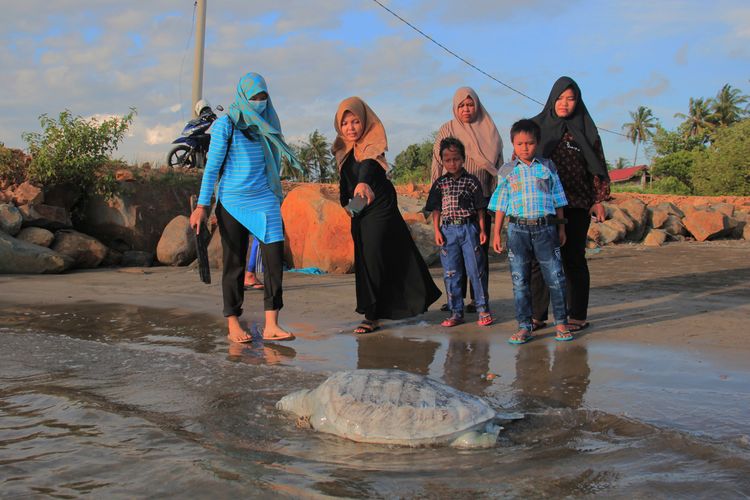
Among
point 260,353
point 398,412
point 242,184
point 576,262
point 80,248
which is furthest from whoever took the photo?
point 80,248

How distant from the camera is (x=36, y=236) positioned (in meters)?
8.94

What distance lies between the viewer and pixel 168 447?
2.72m

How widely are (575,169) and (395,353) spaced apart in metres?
1.98

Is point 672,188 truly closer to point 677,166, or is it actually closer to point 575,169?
point 677,166

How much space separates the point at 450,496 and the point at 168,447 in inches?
46.9

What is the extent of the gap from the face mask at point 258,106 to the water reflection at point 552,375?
101 inches

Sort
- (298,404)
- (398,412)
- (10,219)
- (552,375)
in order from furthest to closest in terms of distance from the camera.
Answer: (10,219), (552,375), (298,404), (398,412)

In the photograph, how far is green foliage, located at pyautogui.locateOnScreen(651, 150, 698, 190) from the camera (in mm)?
37409

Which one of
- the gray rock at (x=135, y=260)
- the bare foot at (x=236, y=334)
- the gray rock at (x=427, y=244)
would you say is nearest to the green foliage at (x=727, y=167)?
the gray rock at (x=427, y=244)

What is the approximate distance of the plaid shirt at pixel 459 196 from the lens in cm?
541

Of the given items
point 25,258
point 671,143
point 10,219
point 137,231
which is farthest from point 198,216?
point 671,143

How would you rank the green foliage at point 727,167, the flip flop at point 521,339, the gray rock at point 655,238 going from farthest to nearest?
the green foliage at point 727,167 < the gray rock at point 655,238 < the flip flop at point 521,339

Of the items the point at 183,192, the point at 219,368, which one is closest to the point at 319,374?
the point at 219,368

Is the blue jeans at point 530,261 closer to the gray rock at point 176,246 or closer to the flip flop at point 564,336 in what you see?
the flip flop at point 564,336
